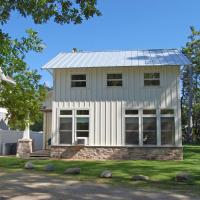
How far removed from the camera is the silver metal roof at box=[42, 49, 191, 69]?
21.9 metres

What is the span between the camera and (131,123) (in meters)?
21.7

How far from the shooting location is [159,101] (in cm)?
2153

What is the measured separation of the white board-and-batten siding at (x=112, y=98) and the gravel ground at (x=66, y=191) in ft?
28.8

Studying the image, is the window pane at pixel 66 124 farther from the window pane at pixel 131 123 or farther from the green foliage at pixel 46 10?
the green foliage at pixel 46 10

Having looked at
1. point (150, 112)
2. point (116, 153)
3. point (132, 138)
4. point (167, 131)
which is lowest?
point (116, 153)

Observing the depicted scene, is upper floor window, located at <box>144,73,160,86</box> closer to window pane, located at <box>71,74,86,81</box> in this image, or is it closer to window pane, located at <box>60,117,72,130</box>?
window pane, located at <box>71,74,86,81</box>

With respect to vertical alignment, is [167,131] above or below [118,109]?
below

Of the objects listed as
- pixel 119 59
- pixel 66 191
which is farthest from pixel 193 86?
pixel 66 191

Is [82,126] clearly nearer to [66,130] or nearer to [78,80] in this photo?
[66,130]

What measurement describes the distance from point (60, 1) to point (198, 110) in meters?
41.5

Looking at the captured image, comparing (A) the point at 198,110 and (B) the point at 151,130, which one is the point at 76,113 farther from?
(A) the point at 198,110

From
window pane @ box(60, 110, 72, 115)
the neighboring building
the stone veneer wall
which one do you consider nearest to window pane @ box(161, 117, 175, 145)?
the neighboring building

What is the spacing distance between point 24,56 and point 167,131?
1284cm

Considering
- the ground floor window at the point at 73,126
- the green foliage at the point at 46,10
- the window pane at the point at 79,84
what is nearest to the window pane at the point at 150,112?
the ground floor window at the point at 73,126
